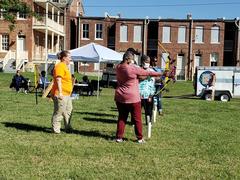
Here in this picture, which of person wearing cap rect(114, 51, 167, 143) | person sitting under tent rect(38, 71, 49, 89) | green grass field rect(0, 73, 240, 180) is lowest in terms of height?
green grass field rect(0, 73, 240, 180)

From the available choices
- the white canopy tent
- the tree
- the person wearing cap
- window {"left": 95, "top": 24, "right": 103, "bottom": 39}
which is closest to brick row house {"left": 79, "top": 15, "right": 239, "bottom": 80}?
window {"left": 95, "top": 24, "right": 103, "bottom": 39}

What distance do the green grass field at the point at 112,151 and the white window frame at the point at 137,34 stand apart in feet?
146

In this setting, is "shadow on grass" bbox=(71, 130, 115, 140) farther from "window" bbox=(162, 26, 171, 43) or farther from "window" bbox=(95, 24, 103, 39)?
"window" bbox=(95, 24, 103, 39)

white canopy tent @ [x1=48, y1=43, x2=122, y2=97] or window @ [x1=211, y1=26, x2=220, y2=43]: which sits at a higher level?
window @ [x1=211, y1=26, x2=220, y2=43]

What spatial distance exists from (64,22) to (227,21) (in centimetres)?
1918

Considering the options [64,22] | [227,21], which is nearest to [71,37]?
[64,22]

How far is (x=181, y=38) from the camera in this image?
5625cm

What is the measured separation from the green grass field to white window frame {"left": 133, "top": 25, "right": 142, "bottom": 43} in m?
44.4

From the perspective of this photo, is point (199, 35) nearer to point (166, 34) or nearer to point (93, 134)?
point (166, 34)

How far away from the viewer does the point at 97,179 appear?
6.43 metres

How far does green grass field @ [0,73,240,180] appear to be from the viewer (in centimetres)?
681

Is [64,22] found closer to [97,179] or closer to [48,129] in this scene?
[48,129]

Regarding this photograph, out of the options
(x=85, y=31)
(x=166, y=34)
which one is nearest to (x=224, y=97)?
Result: (x=166, y=34)

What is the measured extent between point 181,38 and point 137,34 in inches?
204
